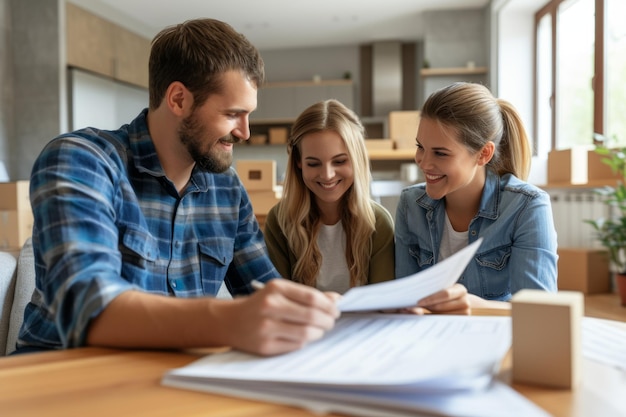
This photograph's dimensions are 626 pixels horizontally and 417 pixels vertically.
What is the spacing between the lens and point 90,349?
694mm

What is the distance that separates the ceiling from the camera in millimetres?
6426

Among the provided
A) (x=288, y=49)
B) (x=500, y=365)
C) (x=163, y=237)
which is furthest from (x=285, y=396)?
(x=288, y=49)

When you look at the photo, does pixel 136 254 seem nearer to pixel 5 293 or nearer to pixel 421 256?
pixel 5 293

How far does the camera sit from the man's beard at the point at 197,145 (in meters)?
1.16

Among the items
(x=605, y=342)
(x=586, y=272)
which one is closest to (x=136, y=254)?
(x=605, y=342)

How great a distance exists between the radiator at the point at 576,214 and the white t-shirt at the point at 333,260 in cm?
337

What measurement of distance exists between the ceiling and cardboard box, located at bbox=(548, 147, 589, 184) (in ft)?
8.94

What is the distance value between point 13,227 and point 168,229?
2.79 m

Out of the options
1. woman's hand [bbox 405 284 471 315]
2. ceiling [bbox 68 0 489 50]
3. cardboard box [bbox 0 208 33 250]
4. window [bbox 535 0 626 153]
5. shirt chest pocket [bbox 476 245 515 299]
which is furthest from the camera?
ceiling [bbox 68 0 489 50]

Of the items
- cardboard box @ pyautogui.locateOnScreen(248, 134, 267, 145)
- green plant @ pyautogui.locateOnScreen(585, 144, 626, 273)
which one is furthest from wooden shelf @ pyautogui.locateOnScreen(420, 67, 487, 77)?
green plant @ pyautogui.locateOnScreen(585, 144, 626, 273)

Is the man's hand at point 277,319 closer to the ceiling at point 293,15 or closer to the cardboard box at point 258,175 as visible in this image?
the cardboard box at point 258,175

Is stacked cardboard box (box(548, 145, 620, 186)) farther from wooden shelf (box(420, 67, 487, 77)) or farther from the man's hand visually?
the man's hand

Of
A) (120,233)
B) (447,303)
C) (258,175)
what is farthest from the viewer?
(258,175)

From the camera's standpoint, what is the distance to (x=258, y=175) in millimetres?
2514
